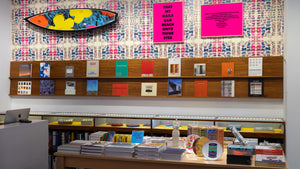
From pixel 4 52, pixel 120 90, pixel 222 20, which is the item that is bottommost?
pixel 120 90

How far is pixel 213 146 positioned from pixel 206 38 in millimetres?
2857

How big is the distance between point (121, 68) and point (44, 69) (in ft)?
5.55

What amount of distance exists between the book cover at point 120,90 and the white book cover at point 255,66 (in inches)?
90.2

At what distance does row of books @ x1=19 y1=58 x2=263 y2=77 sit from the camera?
4934 mm

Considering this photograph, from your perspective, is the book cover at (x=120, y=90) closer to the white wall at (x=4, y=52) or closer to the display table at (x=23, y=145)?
the display table at (x=23, y=145)

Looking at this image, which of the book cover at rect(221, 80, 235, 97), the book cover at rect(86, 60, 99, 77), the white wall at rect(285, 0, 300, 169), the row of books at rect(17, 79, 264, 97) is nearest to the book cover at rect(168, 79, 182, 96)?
the row of books at rect(17, 79, 264, 97)

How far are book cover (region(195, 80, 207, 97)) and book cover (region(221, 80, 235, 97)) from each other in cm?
31

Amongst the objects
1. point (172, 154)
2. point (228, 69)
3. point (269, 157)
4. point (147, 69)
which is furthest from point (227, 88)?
point (172, 154)

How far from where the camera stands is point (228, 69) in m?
5.02

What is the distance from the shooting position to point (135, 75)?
5.44 m

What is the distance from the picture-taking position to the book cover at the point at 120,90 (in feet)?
18.0

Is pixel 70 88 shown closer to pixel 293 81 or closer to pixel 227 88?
pixel 227 88

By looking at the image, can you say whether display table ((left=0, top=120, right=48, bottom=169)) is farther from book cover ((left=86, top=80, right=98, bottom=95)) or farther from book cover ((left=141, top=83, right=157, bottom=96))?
book cover ((left=141, top=83, right=157, bottom=96))

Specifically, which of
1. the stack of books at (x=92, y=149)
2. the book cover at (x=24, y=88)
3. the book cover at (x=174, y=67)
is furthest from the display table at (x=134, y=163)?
the book cover at (x=24, y=88)
